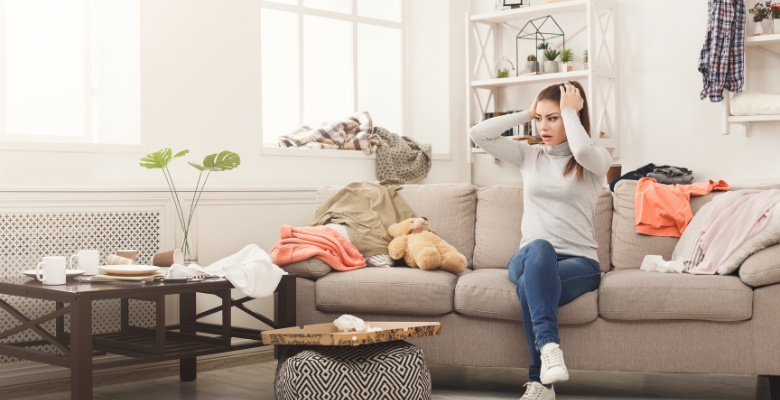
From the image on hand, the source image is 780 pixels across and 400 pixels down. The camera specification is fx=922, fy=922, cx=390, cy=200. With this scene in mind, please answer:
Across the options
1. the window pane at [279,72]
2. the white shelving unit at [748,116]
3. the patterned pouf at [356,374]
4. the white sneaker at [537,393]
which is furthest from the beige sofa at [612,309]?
the window pane at [279,72]

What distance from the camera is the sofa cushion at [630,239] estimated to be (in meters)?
3.70

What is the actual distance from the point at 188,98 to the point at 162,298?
1.38 meters

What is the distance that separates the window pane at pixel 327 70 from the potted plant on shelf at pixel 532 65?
1.00 m

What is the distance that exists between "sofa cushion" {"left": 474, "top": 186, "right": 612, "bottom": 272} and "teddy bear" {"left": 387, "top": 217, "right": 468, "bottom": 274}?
20 cm

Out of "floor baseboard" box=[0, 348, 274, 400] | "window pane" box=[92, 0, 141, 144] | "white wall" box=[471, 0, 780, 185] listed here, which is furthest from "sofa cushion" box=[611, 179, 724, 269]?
"window pane" box=[92, 0, 141, 144]

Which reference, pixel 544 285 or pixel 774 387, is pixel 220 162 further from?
pixel 774 387

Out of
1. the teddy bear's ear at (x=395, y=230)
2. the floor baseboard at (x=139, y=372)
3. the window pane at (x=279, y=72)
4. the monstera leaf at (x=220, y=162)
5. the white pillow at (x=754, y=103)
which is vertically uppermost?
the window pane at (x=279, y=72)

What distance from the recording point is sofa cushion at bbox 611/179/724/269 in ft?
12.1

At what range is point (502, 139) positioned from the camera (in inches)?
141

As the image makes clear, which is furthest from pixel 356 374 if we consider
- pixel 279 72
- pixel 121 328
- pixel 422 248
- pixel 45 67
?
pixel 279 72

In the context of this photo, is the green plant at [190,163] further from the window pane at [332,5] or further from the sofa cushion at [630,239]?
the sofa cushion at [630,239]

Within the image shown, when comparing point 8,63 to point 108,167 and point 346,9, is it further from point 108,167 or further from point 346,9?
point 346,9

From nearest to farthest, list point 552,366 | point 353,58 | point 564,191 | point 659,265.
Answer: point 552,366 → point 564,191 → point 659,265 → point 353,58

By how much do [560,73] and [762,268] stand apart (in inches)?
81.8
